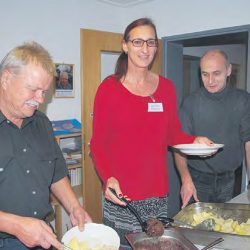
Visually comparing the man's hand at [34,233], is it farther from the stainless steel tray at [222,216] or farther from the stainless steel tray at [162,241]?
the stainless steel tray at [222,216]

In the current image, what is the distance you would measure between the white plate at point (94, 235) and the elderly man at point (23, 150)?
0.13 feet

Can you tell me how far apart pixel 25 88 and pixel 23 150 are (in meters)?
0.26

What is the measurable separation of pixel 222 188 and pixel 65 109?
5.77ft

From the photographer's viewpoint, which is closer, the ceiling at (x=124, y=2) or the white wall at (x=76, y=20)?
the white wall at (x=76, y=20)

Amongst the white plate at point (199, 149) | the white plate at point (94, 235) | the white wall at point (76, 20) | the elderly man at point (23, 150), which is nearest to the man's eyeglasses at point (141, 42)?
the elderly man at point (23, 150)

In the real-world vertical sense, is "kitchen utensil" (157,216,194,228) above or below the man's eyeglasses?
below

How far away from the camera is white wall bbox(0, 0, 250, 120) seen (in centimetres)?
273

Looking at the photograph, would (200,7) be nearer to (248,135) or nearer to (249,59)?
(249,59)

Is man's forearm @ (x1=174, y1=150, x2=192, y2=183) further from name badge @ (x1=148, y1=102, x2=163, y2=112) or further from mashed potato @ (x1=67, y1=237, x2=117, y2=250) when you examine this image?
mashed potato @ (x1=67, y1=237, x2=117, y2=250)

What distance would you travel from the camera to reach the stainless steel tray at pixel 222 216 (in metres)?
1.12

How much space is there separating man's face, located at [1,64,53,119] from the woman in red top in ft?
1.13

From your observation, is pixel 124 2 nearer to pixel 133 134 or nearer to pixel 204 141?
pixel 204 141

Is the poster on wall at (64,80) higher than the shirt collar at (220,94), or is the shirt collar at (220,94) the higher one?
the poster on wall at (64,80)

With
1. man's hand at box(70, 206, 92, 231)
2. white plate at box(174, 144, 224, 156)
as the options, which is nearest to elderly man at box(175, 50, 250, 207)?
white plate at box(174, 144, 224, 156)
